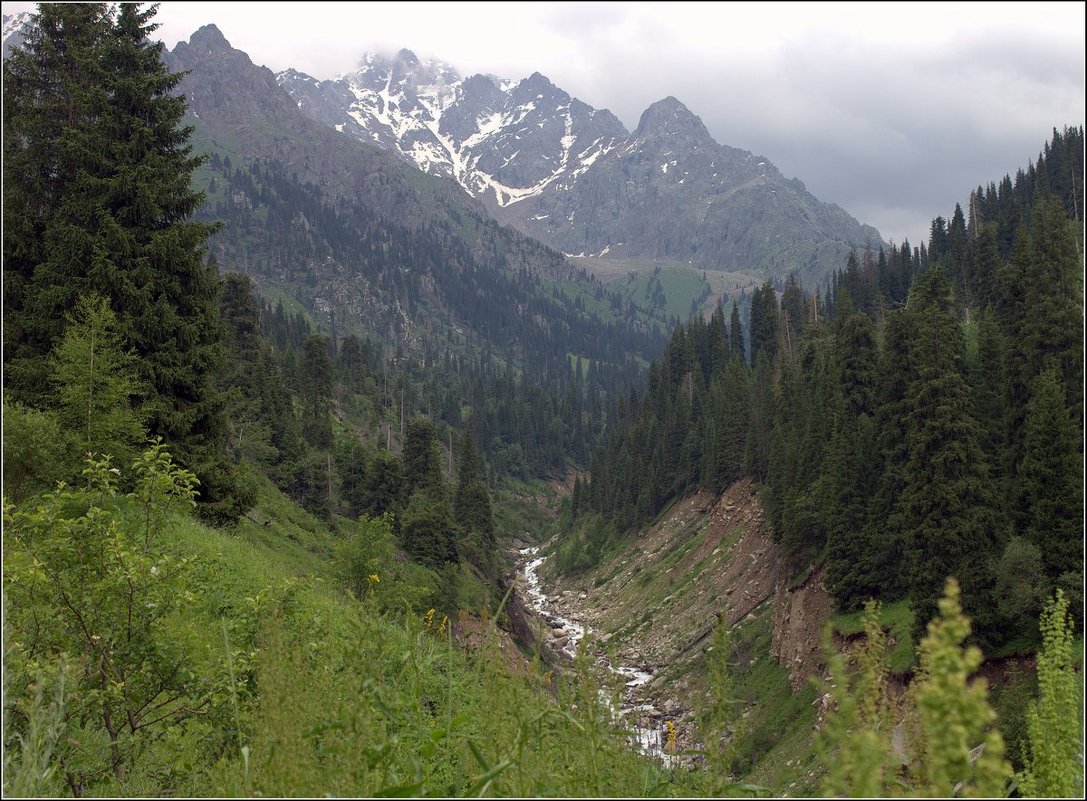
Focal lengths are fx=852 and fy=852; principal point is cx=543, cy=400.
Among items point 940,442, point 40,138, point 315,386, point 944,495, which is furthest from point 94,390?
point 315,386

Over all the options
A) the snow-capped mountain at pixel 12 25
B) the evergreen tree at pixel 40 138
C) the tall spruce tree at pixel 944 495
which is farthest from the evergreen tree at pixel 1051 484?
the snow-capped mountain at pixel 12 25

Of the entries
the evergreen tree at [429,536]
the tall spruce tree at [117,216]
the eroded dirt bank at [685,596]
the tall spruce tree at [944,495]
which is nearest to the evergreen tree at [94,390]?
the tall spruce tree at [117,216]

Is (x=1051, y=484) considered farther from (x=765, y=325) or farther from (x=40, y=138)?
(x=765, y=325)

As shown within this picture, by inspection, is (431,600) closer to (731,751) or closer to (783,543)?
(783,543)

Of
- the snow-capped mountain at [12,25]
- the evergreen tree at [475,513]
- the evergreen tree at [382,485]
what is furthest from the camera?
the evergreen tree at [475,513]

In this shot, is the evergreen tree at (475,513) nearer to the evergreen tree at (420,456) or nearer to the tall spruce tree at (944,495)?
the evergreen tree at (420,456)

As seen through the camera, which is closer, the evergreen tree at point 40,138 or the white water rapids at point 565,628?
the white water rapids at point 565,628

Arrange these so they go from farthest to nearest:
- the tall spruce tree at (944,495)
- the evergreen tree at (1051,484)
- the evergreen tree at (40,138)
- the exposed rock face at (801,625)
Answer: the exposed rock face at (801,625) < the tall spruce tree at (944,495) < the evergreen tree at (1051,484) < the evergreen tree at (40,138)

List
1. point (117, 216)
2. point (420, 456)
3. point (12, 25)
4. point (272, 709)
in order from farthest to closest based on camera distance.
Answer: point (420, 456)
point (117, 216)
point (12, 25)
point (272, 709)

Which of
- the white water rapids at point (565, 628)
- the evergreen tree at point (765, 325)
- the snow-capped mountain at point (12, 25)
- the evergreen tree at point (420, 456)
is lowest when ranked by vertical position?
the white water rapids at point (565, 628)

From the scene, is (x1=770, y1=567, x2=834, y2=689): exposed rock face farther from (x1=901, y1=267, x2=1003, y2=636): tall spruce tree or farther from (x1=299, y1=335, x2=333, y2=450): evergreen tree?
(x1=299, y1=335, x2=333, y2=450): evergreen tree

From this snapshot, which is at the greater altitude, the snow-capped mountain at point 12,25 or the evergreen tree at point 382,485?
the snow-capped mountain at point 12,25

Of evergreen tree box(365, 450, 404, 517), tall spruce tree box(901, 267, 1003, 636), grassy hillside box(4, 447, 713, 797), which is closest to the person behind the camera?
grassy hillside box(4, 447, 713, 797)

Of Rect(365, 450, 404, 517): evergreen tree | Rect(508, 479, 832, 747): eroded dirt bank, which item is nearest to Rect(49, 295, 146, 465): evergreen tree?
Rect(508, 479, 832, 747): eroded dirt bank
